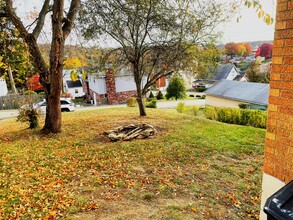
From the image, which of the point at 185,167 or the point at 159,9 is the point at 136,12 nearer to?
the point at 159,9

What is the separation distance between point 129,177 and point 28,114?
5.13 metres

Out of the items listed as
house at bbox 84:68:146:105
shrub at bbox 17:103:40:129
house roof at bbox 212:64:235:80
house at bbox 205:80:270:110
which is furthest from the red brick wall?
house roof at bbox 212:64:235:80

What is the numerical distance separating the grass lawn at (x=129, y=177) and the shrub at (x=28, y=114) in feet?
1.89

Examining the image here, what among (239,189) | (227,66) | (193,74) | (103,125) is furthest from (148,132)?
(227,66)

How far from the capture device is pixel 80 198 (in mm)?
3148

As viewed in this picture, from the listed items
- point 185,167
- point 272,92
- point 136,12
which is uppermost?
point 136,12

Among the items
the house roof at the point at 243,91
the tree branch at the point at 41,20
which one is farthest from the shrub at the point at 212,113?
the tree branch at the point at 41,20

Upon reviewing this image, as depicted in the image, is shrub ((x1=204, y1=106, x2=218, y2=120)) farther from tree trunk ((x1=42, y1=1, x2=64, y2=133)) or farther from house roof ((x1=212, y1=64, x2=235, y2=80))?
house roof ((x1=212, y1=64, x2=235, y2=80))

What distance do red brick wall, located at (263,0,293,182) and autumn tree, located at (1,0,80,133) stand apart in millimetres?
5494

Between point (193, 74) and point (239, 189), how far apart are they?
287 inches

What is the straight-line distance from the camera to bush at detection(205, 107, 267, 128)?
10195mm

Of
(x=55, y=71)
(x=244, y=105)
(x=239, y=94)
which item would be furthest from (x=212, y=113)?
(x=55, y=71)

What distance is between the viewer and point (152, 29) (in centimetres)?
845

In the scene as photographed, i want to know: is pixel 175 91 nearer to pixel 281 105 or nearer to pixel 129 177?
pixel 129 177
